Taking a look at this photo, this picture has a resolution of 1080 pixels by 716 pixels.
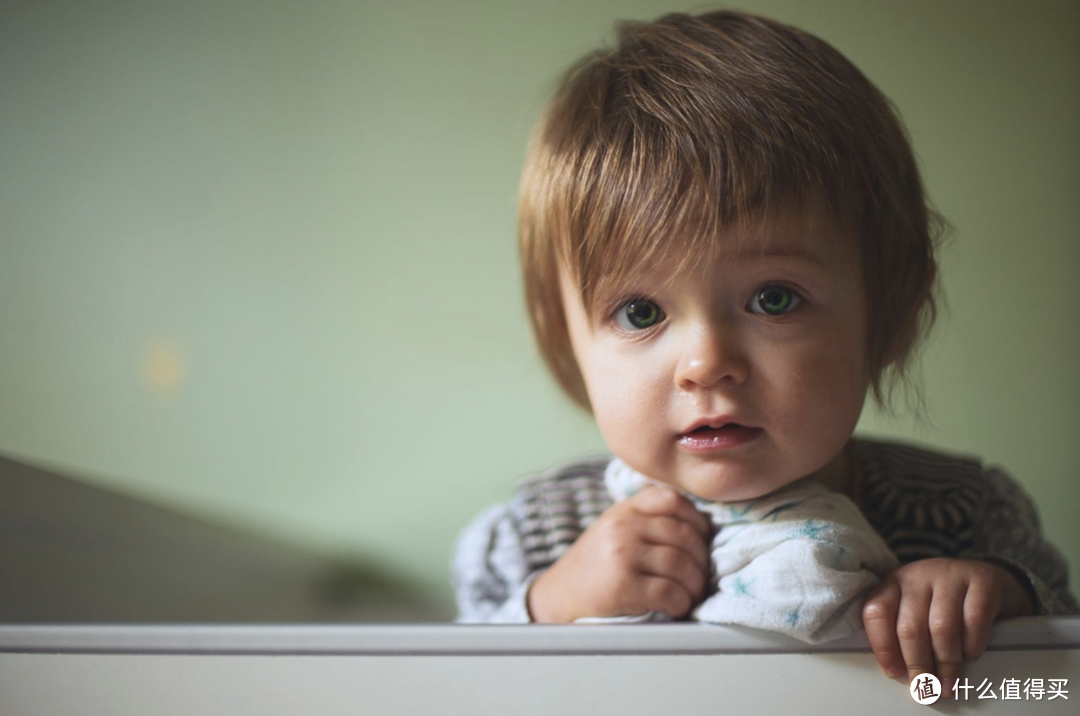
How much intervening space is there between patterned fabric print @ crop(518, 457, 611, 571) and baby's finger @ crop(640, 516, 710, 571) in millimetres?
167

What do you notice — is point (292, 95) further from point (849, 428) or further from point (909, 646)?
point (909, 646)

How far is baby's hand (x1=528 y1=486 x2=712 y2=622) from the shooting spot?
490 millimetres

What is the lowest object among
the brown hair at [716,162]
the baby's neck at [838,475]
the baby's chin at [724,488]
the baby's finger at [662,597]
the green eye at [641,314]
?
the baby's finger at [662,597]

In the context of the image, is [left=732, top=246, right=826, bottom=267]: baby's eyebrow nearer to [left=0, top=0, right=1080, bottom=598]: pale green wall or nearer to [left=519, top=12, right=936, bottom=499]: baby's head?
[left=519, top=12, right=936, bottom=499]: baby's head

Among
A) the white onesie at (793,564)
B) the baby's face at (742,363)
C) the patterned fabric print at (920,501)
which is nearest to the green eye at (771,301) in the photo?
the baby's face at (742,363)

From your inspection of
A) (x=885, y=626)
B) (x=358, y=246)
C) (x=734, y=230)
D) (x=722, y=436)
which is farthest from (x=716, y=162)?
(x=358, y=246)

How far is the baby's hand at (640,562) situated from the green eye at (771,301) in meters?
0.14

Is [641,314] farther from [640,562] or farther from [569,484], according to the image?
[569,484]

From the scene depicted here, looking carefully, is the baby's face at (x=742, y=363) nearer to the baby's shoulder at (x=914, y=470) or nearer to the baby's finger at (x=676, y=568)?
the baby's finger at (x=676, y=568)

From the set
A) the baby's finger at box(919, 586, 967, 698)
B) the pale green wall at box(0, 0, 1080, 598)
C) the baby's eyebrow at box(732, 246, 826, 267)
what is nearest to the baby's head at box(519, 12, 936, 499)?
the baby's eyebrow at box(732, 246, 826, 267)

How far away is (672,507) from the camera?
0.52 metres

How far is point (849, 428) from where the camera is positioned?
49 centimetres

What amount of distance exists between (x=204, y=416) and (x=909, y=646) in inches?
40.0

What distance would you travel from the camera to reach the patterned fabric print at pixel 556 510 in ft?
2.23
